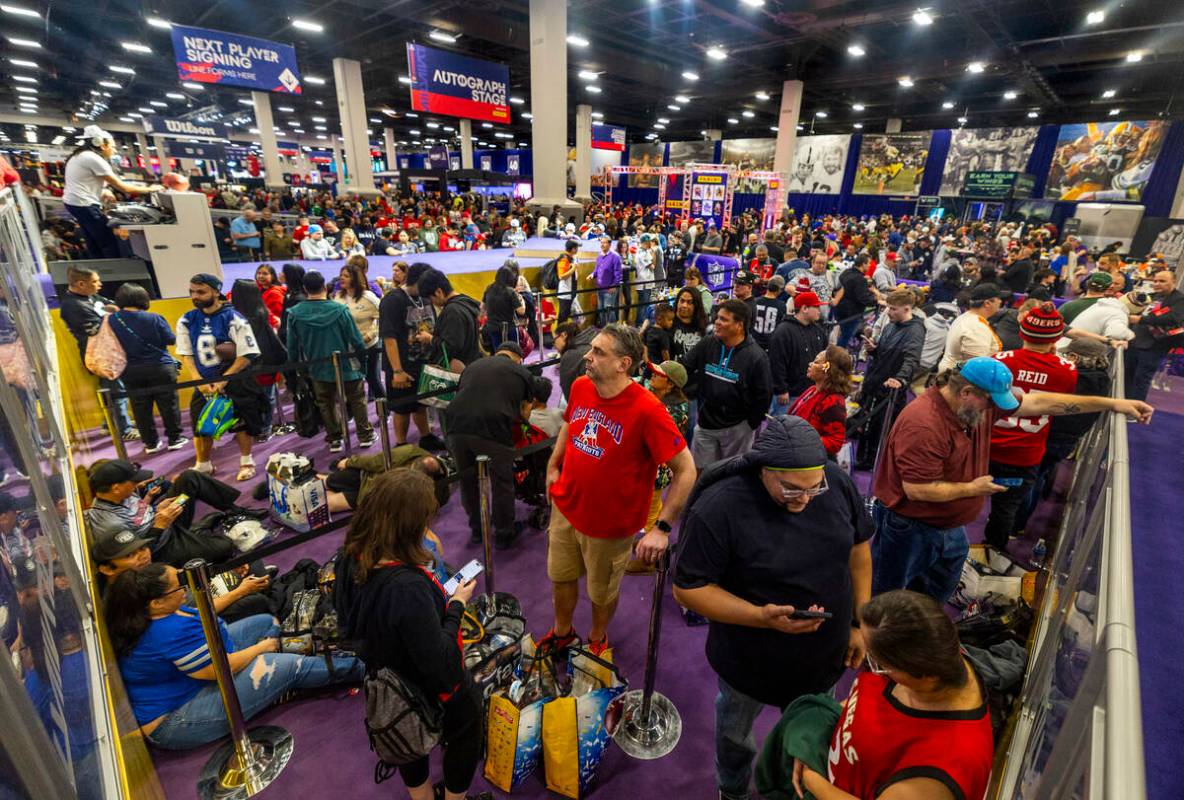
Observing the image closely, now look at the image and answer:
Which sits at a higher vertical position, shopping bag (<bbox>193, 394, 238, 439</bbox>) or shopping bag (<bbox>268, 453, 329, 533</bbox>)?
shopping bag (<bbox>193, 394, 238, 439</bbox>)

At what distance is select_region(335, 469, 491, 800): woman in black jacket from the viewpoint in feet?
5.89

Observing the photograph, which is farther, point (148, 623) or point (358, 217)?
point (358, 217)

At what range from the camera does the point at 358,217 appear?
644 inches

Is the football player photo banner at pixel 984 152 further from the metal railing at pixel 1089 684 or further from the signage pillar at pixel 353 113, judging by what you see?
the metal railing at pixel 1089 684

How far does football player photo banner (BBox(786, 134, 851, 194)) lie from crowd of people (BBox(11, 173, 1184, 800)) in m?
28.1

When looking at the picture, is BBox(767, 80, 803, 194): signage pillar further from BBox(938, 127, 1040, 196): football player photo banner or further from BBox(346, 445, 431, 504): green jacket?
BBox(346, 445, 431, 504): green jacket

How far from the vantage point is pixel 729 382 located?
12.7ft

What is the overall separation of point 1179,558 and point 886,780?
4594 mm

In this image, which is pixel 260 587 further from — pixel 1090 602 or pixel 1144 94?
pixel 1144 94

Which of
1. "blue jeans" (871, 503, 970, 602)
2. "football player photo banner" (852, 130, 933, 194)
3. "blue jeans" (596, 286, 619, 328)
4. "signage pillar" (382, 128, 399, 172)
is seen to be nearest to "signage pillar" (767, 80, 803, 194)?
"football player photo banner" (852, 130, 933, 194)

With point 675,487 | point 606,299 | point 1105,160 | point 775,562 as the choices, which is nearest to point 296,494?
point 675,487

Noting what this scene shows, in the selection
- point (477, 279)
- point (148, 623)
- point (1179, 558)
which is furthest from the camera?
point (477, 279)

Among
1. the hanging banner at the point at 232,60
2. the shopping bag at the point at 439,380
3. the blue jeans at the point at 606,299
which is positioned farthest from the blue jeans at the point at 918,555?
the hanging banner at the point at 232,60

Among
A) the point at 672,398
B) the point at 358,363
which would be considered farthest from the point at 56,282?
the point at 672,398
